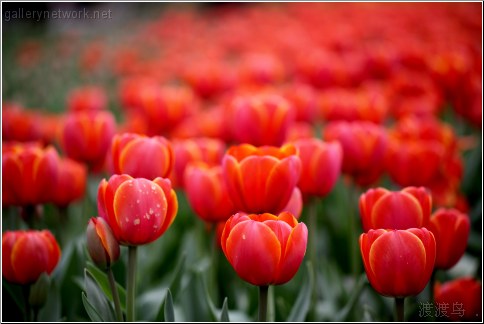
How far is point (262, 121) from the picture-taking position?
1339mm

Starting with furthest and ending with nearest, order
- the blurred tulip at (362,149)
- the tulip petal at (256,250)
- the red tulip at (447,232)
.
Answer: the blurred tulip at (362,149) < the red tulip at (447,232) < the tulip petal at (256,250)

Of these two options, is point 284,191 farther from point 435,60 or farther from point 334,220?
point 435,60

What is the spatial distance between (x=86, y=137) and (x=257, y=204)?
2.18 feet

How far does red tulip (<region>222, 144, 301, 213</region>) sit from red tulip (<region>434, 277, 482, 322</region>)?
16.7 inches

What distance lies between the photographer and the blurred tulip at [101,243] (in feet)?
2.74

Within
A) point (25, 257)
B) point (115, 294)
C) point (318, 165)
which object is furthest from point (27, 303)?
point (318, 165)

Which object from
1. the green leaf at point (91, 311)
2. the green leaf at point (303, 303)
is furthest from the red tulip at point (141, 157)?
the green leaf at point (303, 303)

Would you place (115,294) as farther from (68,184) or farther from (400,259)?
(68,184)

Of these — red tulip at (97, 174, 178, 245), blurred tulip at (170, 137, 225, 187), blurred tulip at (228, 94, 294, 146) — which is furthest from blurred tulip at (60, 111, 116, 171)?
red tulip at (97, 174, 178, 245)

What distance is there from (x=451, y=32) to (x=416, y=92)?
5.30 feet

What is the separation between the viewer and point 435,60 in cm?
234

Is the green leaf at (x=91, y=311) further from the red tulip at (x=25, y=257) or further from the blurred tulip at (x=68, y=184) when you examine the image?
the blurred tulip at (x=68, y=184)

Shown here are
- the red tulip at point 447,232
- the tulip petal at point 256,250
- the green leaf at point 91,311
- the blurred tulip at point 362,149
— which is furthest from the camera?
the blurred tulip at point 362,149

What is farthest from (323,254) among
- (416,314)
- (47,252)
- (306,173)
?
(47,252)
